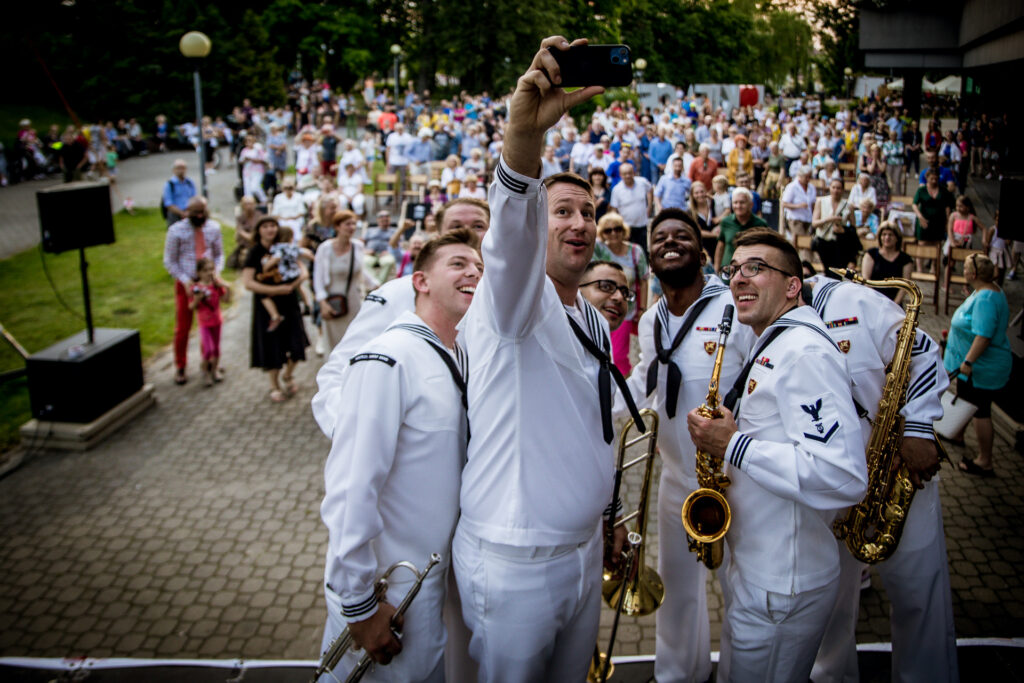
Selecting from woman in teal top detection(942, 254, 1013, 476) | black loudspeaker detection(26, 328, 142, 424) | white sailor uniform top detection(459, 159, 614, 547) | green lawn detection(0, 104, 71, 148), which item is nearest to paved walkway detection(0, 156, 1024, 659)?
black loudspeaker detection(26, 328, 142, 424)

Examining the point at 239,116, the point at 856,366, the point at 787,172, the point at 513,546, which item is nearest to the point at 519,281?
the point at 513,546

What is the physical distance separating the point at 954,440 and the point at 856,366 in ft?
13.0

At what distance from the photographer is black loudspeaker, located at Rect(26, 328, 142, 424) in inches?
283

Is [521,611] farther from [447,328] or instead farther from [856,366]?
[856,366]

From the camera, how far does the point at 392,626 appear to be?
264cm

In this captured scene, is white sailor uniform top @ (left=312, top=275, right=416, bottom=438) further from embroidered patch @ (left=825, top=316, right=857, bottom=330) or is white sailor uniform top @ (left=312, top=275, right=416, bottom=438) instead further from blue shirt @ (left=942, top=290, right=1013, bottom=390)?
blue shirt @ (left=942, top=290, right=1013, bottom=390)

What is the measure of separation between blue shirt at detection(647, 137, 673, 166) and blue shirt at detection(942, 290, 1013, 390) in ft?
40.2

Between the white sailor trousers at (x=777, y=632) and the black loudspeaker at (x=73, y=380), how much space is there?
6.75m

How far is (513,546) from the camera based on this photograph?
231cm

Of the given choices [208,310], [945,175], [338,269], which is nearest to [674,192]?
[945,175]

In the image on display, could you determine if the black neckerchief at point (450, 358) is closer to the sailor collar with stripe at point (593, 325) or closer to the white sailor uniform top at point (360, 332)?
the sailor collar with stripe at point (593, 325)

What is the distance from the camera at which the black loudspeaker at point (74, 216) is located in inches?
278

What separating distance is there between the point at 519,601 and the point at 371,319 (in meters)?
2.02

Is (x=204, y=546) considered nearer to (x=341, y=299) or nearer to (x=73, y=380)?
(x=73, y=380)
